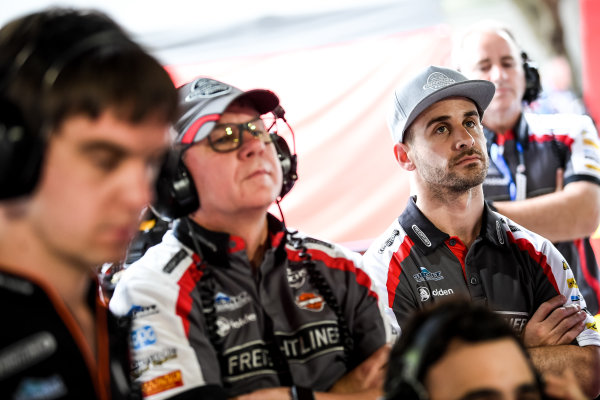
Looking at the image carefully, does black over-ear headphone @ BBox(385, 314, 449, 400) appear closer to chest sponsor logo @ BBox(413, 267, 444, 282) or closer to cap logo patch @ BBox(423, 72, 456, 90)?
chest sponsor logo @ BBox(413, 267, 444, 282)

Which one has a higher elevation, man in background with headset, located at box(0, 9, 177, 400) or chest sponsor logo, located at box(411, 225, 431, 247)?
man in background with headset, located at box(0, 9, 177, 400)

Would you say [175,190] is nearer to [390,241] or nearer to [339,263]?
[339,263]

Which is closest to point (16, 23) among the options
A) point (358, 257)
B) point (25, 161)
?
point (25, 161)

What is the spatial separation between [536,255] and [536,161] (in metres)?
0.75

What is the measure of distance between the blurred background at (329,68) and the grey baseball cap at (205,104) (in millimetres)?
2245

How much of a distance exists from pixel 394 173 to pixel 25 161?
10.9ft

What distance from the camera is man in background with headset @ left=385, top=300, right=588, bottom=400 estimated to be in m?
1.22

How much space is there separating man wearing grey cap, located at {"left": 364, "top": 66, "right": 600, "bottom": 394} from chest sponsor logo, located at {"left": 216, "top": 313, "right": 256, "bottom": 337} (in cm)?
60

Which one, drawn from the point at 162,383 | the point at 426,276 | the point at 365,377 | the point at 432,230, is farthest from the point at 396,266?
the point at 162,383

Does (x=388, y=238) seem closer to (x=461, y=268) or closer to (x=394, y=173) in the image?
(x=461, y=268)

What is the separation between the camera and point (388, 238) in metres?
2.53

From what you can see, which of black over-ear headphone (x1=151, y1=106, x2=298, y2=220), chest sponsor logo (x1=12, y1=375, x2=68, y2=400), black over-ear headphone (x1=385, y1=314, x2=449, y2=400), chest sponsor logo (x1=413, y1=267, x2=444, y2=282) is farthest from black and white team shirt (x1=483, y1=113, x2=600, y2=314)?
chest sponsor logo (x1=12, y1=375, x2=68, y2=400)

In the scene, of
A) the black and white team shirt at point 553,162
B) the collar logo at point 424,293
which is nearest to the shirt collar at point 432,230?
the collar logo at point 424,293

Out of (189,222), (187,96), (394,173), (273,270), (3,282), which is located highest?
(187,96)
